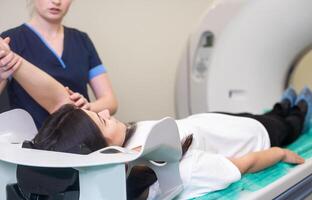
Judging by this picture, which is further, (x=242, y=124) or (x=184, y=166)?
(x=242, y=124)

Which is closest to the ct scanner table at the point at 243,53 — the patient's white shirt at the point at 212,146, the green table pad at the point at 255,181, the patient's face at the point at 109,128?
the patient's white shirt at the point at 212,146

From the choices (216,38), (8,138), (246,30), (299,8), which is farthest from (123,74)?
(8,138)

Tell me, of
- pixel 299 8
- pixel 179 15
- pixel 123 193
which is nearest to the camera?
pixel 123 193

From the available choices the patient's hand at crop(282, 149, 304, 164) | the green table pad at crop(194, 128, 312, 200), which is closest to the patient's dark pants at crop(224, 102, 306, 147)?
the green table pad at crop(194, 128, 312, 200)

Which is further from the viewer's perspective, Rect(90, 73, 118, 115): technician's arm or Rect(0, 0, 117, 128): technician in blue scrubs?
Rect(90, 73, 118, 115): technician's arm

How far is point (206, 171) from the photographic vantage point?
3.03ft

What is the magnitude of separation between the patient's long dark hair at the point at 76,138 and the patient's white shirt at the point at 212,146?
0.14 ft

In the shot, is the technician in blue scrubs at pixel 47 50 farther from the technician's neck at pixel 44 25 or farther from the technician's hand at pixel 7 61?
the technician's hand at pixel 7 61

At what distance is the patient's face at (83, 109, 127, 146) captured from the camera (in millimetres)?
928

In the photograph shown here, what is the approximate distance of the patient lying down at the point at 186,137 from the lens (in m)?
0.85

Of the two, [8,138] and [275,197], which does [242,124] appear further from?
[8,138]

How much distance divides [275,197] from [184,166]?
26 centimetres

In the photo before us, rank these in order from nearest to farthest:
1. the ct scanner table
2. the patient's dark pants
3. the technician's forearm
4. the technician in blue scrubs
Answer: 1. the technician's forearm
2. the technician in blue scrubs
3. the patient's dark pants
4. the ct scanner table

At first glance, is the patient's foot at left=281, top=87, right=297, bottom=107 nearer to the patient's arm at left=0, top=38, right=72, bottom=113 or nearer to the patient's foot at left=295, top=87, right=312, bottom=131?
the patient's foot at left=295, top=87, right=312, bottom=131
